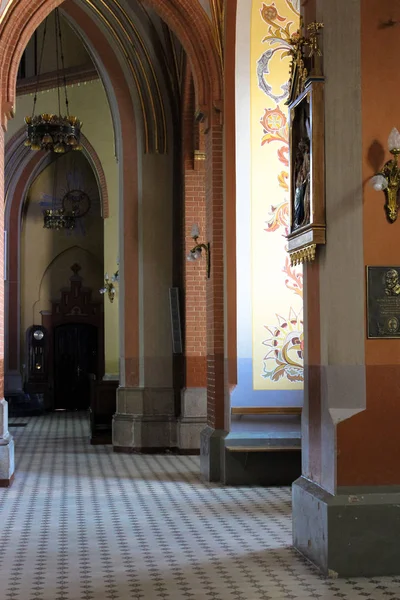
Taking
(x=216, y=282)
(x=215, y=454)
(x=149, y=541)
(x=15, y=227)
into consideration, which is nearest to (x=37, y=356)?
(x=15, y=227)

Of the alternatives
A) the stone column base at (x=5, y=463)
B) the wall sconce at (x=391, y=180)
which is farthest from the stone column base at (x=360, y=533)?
the stone column base at (x=5, y=463)

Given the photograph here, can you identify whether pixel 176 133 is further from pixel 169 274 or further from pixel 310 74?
pixel 310 74

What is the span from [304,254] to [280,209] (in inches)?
158

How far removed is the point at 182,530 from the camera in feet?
27.3

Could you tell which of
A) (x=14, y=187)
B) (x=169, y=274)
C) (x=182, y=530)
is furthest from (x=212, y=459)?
(x=14, y=187)

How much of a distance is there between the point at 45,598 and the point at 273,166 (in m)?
6.36

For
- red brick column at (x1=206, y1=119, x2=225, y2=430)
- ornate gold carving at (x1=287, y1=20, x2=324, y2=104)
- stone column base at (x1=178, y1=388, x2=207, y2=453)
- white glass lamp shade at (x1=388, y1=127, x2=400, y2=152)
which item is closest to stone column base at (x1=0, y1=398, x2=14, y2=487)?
red brick column at (x1=206, y1=119, x2=225, y2=430)

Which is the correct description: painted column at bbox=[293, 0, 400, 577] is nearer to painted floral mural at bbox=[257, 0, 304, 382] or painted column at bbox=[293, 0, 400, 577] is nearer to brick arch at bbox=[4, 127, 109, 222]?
painted floral mural at bbox=[257, 0, 304, 382]

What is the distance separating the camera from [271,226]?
11.1 m

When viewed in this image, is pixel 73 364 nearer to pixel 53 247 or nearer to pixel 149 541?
pixel 53 247

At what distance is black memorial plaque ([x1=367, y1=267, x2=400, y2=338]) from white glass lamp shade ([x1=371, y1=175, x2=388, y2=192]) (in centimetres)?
57

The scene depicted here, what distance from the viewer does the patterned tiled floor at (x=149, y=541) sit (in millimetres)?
6293

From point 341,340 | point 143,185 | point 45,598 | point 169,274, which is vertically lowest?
point 45,598

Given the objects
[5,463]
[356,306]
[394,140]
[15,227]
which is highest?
[15,227]
